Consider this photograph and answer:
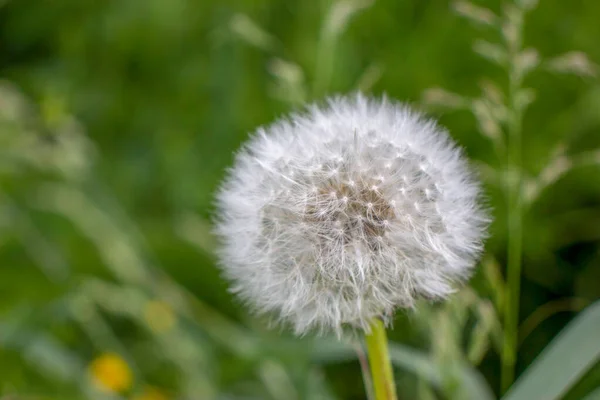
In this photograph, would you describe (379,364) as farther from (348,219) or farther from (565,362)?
(565,362)

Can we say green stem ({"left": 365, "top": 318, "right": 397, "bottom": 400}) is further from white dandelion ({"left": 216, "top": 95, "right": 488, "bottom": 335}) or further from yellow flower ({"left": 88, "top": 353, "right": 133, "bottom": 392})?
yellow flower ({"left": 88, "top": 353, "right": 133, "bottom": 392})

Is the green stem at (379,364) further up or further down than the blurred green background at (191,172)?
further down

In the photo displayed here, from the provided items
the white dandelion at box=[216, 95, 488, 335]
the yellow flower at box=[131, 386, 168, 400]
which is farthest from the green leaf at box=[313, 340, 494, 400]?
the yellow flower at box=[131, 386, 168, 400]

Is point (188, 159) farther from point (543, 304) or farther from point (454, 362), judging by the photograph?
point (454, 362)

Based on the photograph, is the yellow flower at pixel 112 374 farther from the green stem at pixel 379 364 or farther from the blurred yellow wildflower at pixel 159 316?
the green stem at pixel 379 364

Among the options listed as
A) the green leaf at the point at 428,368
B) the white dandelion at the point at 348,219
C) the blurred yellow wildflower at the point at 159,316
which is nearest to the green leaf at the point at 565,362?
the green leaf at the point at 428,368

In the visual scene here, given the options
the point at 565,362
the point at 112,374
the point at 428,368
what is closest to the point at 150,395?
the point at 112,374
